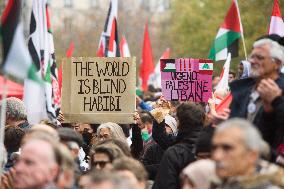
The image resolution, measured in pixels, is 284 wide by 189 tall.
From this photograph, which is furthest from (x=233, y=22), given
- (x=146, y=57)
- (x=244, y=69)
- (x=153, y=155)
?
(x=146, y=57)

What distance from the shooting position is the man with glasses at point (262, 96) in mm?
10648

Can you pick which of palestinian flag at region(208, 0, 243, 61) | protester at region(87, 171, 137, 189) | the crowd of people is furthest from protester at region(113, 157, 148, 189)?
palestinian flag at region(208, 0, 243, 61)

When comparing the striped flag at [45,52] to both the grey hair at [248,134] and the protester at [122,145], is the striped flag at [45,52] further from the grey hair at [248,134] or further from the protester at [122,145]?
the grey hair at [248,134]

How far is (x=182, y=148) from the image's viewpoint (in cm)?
1273

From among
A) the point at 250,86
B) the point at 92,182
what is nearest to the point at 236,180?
the point at 92,182

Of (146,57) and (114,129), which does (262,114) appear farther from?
(146,57)

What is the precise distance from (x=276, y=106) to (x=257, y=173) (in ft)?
3.66

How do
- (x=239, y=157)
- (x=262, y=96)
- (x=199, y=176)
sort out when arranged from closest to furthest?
(x=239, y=157) → (x=199, y=176) → (x=262, y=96)

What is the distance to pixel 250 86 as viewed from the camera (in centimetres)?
1089

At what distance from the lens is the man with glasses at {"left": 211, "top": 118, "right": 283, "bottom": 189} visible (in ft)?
30.4

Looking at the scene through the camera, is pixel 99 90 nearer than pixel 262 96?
No

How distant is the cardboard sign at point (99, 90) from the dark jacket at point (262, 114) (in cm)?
439

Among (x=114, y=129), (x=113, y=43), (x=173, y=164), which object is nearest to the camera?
(x=173, y=164)

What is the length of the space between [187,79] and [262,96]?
5409 mm
